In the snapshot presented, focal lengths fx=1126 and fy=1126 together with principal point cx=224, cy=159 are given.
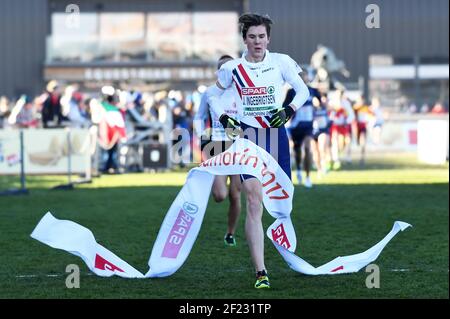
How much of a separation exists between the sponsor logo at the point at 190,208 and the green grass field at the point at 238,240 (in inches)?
21.5

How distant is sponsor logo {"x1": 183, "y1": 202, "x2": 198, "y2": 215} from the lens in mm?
8797

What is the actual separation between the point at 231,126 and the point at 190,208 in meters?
0.72

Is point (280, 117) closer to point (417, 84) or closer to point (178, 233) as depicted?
point (178, 233)

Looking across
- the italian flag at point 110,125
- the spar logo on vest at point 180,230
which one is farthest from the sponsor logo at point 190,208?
the italian flag at point 110,125

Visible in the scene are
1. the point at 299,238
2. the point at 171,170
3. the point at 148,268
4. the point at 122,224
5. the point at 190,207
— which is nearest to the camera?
the point at 190,207

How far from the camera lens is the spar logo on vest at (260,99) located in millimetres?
8672

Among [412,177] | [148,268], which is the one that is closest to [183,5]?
[412,177]

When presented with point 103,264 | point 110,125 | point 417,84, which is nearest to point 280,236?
point 103,264

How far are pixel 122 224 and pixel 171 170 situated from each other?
1416 cm

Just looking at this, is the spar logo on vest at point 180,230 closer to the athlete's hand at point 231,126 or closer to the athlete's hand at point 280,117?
the athlete's hand at point 231,126

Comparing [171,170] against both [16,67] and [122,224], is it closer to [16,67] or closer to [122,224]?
[122,224]

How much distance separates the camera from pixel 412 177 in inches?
930

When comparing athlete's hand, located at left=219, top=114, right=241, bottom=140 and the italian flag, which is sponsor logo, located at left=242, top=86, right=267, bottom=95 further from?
the italian flag

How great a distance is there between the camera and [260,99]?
8695 millimetres
